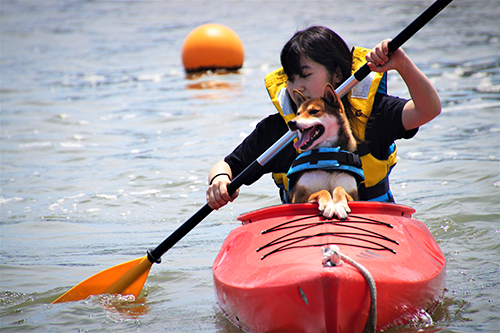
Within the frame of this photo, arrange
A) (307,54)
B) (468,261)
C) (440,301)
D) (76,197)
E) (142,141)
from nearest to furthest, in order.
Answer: (440,301)
(307,54)
(468,261)
(76,197)
(142,141)

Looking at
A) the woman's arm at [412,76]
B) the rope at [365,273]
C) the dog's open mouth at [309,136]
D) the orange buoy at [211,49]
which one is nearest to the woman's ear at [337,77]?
the woman's arm at [412,76]

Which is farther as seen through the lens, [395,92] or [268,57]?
[268,57]

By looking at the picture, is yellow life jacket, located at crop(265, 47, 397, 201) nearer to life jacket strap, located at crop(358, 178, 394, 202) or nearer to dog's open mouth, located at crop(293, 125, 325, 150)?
life jacket strap, located at crop(358, 178, 394, 202)

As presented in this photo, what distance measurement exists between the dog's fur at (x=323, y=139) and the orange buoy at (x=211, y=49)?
→ 9.80m

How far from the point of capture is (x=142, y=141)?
26.3ft

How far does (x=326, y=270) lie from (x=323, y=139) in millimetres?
888

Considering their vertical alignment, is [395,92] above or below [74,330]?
below

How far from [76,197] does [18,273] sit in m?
1.90

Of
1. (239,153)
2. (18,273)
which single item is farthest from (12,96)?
(239,153)

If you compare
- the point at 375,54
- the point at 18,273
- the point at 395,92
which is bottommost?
the point at 395,92

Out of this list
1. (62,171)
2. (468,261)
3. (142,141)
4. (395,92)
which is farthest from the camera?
(395,92)

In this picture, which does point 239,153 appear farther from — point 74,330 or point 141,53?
point 141,53

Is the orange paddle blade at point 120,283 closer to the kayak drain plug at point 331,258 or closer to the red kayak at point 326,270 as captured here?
the red kayak at point 326,270

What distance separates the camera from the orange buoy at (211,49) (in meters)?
12.2
